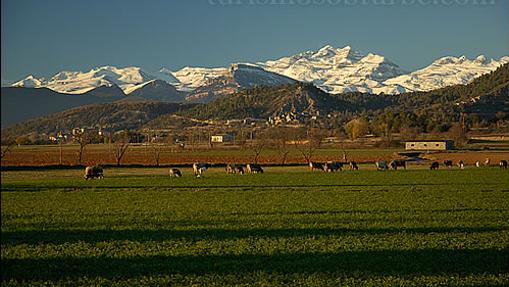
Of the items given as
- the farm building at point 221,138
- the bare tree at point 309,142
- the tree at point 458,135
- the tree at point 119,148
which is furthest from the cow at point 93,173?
the farm building at point 221,138

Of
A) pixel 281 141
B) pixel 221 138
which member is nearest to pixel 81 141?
pixel 281 141

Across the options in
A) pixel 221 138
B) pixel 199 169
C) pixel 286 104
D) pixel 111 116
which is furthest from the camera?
pixel 286 104

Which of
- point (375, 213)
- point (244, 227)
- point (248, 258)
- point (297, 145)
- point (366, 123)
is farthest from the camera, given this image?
point (366, 123)

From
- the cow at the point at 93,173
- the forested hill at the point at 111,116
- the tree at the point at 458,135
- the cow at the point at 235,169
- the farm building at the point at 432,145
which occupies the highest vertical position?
the forested hill at the point at 111,116

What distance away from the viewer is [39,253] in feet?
42.4

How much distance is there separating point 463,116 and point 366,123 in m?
19.9

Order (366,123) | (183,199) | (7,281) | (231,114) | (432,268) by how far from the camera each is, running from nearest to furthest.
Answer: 1. (7,281)
2. (432,268)
3. (183,199)
4. (366,123)
5. (231,114)

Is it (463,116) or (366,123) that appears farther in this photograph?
(366,123)

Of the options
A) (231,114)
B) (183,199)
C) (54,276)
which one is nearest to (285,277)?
(54,276)

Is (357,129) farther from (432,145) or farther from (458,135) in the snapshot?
(432,145)

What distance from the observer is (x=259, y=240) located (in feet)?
47.1

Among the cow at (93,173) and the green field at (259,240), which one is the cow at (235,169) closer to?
the cow at (93,173)

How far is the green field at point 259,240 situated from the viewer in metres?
10.8

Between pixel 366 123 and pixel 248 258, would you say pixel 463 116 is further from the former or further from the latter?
pixel 248 258
